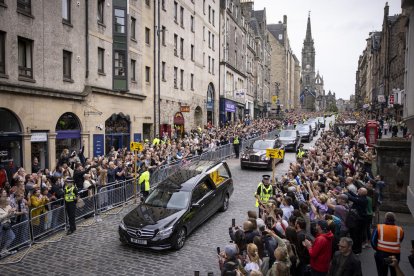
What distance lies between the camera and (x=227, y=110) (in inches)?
1821

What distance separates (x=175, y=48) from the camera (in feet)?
105

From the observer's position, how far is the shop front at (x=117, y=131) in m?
22.9

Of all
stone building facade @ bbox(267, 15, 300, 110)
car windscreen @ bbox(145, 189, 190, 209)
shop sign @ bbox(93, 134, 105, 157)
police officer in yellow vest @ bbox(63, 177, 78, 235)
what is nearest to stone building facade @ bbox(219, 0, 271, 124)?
stone building facade @ bbox(267, 15, 300, 110)

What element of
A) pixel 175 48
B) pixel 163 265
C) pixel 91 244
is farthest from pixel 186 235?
A: pixel 175 48

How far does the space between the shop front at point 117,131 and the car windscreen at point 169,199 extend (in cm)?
1240

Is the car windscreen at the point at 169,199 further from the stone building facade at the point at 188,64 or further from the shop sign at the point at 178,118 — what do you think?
the shop sign at the point at 178,118

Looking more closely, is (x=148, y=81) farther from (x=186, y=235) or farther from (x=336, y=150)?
(x=186, y=235)

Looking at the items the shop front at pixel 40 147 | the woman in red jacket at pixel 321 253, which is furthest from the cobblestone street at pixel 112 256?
the shop front at pixel 40 147

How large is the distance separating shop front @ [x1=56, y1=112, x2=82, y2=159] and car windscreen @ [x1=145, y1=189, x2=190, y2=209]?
31.1 feet

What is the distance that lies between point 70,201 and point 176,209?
3259mm

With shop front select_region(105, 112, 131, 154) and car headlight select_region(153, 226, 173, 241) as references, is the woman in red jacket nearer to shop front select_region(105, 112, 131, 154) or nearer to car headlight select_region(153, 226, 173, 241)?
car headlight select_region(153, 226, 173, 241)

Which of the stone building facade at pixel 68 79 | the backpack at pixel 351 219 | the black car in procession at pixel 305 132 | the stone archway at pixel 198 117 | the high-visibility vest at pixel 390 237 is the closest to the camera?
the high-visibility vest at pixel 390 237

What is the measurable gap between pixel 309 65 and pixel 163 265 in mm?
159951

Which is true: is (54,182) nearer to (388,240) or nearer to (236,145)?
(388,240)
